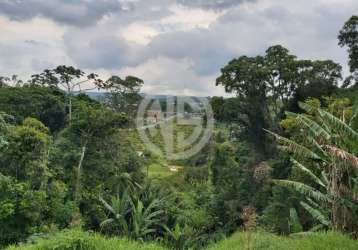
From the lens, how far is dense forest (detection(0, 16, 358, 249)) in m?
14.0

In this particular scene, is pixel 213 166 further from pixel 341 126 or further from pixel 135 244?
pixel 135 244

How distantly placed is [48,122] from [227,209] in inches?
591

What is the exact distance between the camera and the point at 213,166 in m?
32.5

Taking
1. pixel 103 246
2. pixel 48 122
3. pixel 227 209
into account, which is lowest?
pixel 227 209

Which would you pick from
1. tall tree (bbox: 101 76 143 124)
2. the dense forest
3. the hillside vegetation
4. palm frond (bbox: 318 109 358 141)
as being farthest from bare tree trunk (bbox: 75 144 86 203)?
palm frond (bbox: 318 109 358 141)

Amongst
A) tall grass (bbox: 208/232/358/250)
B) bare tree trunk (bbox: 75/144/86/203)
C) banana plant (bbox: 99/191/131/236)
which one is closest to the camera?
tall grass (bbox: 208/232/358/250)

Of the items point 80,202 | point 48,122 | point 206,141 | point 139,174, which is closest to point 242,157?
point 139,174

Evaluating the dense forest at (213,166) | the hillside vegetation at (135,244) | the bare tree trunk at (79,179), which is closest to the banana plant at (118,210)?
the dense forest at (213,166)

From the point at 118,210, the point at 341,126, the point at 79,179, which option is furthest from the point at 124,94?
the point at 341,126

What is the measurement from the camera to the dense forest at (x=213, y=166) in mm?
13991

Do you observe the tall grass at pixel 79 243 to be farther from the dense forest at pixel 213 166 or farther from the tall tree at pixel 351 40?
the tall tree at pixel 351 40

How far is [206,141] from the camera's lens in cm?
4450

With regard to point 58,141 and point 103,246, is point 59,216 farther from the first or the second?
point 103,246

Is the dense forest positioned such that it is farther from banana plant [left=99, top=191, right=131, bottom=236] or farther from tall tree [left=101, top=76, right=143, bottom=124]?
tall tree [left=101, top=76, right=143, bottom=124]
